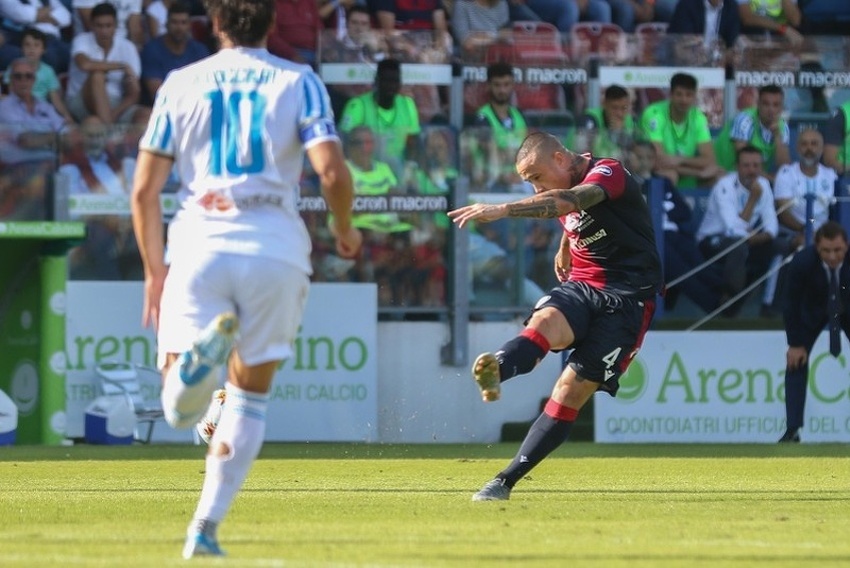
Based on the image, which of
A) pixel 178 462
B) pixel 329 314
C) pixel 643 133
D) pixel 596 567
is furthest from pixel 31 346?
pixel 596 567

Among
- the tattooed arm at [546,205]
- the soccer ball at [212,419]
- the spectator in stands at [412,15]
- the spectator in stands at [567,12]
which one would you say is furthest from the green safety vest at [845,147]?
the soccer ball at [212,419]

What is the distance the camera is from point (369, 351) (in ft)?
57.2

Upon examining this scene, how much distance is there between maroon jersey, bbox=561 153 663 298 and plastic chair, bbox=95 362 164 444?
7705 millimetres

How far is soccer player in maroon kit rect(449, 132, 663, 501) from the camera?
367 inches

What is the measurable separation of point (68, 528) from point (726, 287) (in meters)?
11.8

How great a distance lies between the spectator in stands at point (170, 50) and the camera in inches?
750

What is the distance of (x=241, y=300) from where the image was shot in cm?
636

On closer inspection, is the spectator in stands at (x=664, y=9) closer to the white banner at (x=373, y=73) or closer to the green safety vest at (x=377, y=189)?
the white banner at (x=373, y=73)

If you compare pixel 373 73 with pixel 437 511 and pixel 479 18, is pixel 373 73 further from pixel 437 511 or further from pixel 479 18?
pixel 437 511

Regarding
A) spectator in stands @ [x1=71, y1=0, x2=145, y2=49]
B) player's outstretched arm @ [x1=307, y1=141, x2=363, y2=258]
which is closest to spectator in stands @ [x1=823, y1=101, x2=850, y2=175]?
spectator in stands @ [x1=71, y1=0, x2=145, y2=49]

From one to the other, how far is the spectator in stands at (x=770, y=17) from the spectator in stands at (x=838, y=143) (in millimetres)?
2451

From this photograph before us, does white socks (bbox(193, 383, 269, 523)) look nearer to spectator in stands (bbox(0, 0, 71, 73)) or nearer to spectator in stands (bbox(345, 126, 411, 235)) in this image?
spectator in stands (bbox(345, 126, 411, 235))

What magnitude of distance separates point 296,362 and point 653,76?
552 centimetres

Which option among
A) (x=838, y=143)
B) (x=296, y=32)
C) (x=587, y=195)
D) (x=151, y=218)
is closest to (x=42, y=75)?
(x=296, y=32)
